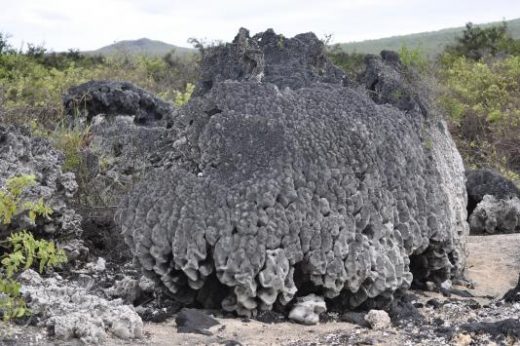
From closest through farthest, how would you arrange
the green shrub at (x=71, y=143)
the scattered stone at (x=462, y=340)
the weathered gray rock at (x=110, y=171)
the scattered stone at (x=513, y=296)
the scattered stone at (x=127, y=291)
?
the scattered stone at (x=462, y=340), the scattered stone at (x=127, y=291), the scattered stone at (x=513, y=296), the weathered gray rock at (x=110, y=171), the green shrub at (x=71, y=143)

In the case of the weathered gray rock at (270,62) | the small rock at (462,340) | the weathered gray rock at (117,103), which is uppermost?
the weathered gray rock at (270,62)

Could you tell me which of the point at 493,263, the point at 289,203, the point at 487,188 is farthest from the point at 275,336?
the point at 487,188

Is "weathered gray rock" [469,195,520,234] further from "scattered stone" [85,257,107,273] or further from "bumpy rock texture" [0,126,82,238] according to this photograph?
"bumpy rock texture" [0,126,82,238]

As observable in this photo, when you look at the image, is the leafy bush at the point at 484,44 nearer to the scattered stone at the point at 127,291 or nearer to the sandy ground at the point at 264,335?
the scattered stone at the point at 127,291

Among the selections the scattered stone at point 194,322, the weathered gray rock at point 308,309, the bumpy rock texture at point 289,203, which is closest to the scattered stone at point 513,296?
the bumpy rock texture at point 289,203

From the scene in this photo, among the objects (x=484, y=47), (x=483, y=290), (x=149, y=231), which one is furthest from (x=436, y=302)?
(x=484, y=47)

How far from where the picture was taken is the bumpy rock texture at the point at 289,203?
4820 millimetres

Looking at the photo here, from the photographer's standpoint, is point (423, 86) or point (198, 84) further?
point (423, 86)

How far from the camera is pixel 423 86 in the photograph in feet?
23.9

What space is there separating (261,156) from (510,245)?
357cm

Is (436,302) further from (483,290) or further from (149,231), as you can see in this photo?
(149,231)

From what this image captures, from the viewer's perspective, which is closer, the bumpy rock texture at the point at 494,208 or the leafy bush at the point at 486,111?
the bumpy rock texture at the point at 494,208

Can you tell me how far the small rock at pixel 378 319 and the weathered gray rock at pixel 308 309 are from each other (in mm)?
298

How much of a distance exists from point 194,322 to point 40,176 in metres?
2.04
